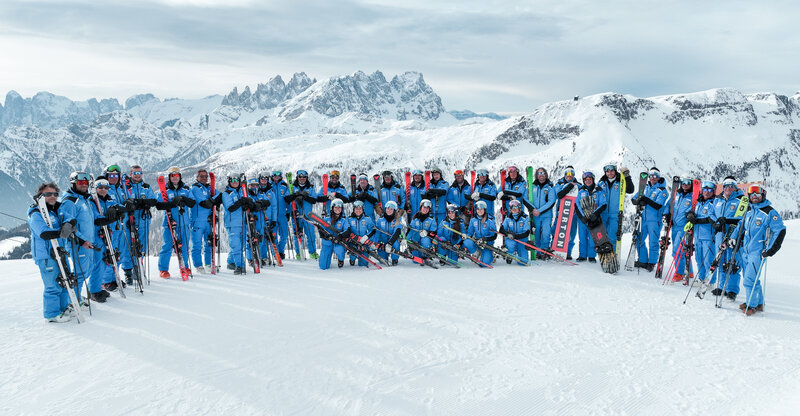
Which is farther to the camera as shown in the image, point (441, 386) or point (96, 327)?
point (96, 327)

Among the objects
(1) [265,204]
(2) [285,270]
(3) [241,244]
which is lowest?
(2) [285,270]

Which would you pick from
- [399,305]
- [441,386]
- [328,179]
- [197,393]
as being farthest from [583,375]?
[328,179]

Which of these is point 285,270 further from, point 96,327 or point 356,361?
point 356,361

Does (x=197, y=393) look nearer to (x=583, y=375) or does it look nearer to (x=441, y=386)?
(x=441, y=386)

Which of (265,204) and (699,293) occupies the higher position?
(265,204)

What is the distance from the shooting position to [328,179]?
12750mm

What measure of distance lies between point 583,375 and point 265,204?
320 inches

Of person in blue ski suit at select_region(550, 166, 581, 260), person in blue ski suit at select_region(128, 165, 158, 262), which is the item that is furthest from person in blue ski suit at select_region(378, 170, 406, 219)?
person in blue ski suit at select_region(128, 165, 158, 262)

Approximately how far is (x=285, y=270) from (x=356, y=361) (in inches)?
232

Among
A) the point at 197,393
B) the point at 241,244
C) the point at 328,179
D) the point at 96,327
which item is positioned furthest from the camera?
the point at 328,179

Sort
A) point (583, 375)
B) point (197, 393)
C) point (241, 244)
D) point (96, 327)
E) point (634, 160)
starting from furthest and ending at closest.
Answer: point (634, 160) < point (241, 244) < point (96, 327) < point (583, 375) < point (197, 393)

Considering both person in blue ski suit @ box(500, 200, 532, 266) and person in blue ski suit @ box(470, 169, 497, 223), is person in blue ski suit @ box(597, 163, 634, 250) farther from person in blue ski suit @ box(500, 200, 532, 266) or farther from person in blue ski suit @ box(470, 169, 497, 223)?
person in blue ski suit @ box(470, 169, 497, 223)

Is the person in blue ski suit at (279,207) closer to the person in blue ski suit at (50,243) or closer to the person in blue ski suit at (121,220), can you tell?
the person in blue ski suit at (121,220)

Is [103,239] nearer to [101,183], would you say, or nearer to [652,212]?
[101,183]
